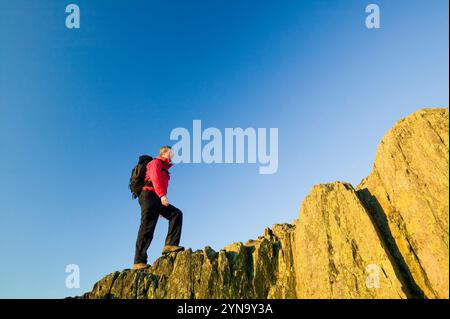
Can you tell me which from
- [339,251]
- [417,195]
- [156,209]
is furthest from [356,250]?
[156,209]

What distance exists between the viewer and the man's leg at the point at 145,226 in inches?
687

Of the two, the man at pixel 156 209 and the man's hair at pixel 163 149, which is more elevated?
the man's hair at pixel 163 149

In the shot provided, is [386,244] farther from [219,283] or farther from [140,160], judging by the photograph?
[140,160]

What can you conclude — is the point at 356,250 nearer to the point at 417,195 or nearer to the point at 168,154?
the point at 417,195


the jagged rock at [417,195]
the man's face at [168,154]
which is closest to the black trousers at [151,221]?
the man's face at [168,154]

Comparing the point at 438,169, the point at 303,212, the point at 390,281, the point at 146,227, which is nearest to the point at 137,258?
the point at 146,227

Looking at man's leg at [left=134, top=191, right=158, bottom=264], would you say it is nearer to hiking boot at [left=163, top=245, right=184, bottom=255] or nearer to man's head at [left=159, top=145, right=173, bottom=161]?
hiking boot at [left=163, top=245, right=184, bottom=255]

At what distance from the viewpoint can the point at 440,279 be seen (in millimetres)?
12211

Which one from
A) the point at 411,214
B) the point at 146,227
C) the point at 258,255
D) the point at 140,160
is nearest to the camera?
the point at 411,214

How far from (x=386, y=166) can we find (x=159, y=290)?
40.0 feet

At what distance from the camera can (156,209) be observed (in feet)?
58.9

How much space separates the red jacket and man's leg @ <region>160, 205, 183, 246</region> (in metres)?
1.09

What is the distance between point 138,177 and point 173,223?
3.20m

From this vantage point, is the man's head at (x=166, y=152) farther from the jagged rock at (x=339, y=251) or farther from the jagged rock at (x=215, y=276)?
the jagged rock at (x=339, y=251)
